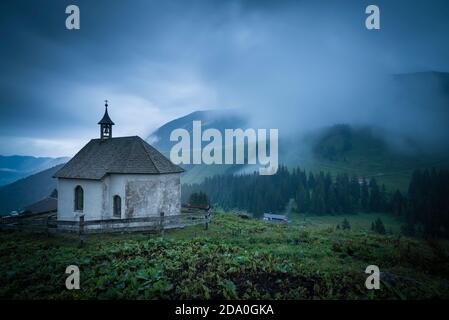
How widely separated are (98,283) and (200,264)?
154 inches

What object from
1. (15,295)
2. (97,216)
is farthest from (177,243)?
(97,216)

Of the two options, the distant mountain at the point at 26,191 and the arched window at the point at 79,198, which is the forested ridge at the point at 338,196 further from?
the distant mountain at the point at 26,191

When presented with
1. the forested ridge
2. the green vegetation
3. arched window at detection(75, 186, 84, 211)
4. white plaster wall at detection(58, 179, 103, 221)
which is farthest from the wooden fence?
the forested ridge

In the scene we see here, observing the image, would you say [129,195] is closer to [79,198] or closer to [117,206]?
[117,206]

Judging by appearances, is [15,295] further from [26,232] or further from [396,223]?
[396,223]

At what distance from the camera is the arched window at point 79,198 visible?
74.2ft

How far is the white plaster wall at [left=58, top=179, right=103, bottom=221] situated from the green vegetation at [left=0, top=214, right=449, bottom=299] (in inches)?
234

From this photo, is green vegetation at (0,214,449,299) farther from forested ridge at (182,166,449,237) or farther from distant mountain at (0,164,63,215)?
distant mountain at (0,164,63,215)

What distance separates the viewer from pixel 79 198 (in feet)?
74.6

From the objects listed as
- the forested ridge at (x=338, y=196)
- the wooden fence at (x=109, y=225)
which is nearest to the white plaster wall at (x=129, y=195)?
the wooden fence at (x=109, y=225)

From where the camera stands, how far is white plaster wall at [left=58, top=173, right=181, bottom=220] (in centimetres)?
2054

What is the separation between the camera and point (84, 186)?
22.0 metres

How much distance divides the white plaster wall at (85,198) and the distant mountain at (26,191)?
533 ft
